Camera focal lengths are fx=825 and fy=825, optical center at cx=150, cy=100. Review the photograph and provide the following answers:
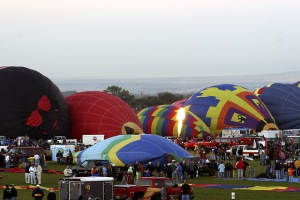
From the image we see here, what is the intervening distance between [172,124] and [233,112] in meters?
6.51

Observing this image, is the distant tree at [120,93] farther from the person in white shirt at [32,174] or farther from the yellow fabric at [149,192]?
the yellow fabric at [149,192]

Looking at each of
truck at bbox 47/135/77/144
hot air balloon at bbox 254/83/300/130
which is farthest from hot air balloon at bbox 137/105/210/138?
truck at bbox 47/135/77/144

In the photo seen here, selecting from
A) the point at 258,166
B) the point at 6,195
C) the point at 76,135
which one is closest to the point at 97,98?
the point at 76,135

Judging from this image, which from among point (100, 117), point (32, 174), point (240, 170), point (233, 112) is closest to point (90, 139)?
point (100, 117)

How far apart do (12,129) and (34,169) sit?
25.1 m

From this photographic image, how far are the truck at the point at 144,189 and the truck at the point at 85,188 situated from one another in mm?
1917

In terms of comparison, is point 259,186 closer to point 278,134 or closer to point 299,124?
point 278,134

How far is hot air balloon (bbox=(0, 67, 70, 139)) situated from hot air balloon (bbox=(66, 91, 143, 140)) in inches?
74.3

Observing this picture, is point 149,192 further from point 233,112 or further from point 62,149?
point 233,112

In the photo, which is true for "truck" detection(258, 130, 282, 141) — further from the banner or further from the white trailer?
the banner

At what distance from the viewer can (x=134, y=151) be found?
40062mm

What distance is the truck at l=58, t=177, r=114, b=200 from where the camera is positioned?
79.4ft

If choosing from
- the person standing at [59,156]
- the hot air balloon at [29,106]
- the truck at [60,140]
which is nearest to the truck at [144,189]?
the person standing at [59,156]

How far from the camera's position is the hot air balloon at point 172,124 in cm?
7094
